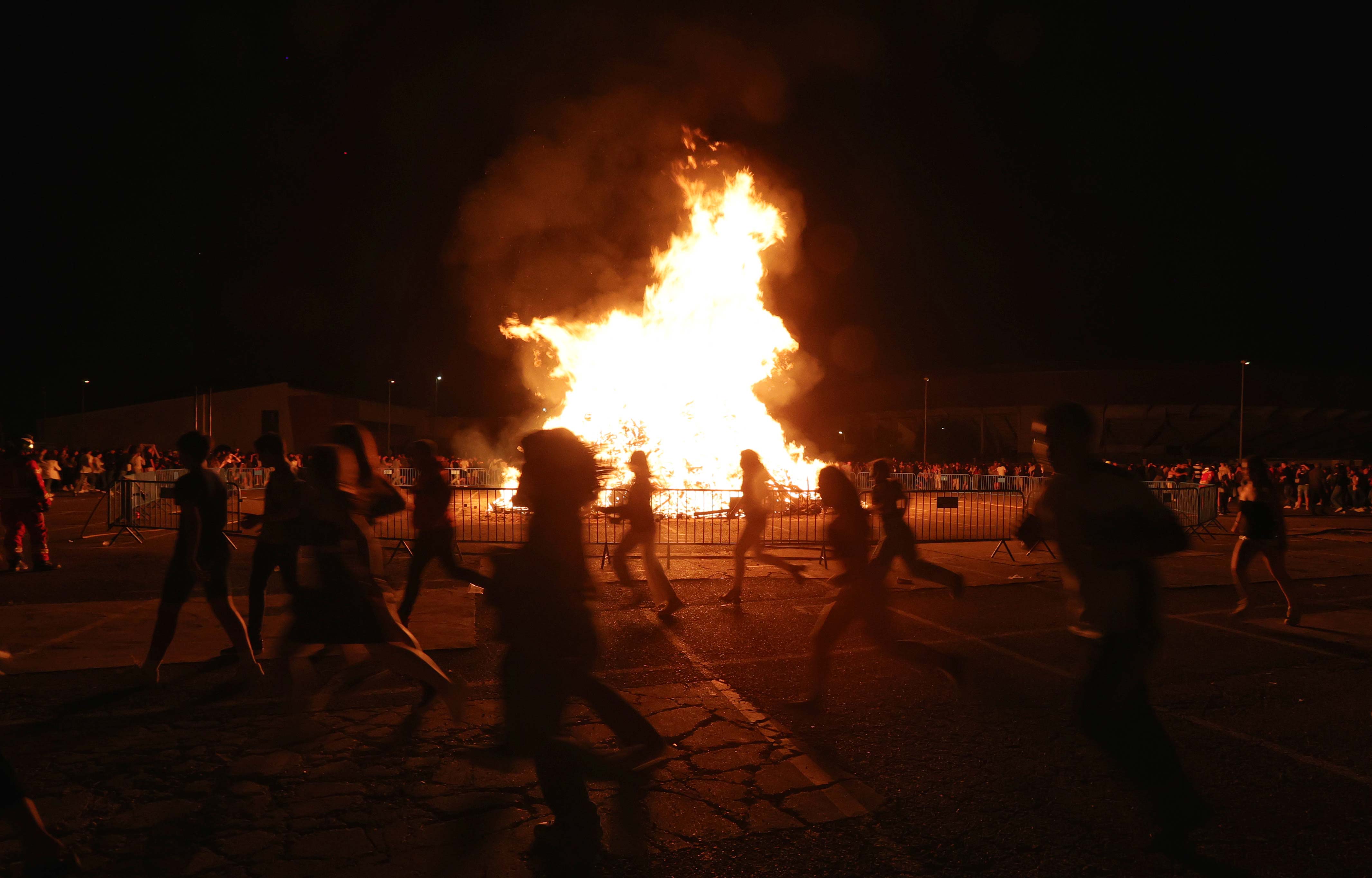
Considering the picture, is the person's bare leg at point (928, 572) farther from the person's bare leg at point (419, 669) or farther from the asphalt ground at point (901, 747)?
the person's bare leg at point (419, 669)

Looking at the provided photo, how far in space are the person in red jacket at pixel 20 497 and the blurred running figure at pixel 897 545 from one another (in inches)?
373

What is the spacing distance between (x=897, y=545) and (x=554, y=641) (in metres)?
3.06

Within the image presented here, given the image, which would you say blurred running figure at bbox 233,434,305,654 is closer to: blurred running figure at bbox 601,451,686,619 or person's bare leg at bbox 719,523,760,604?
blurred running figure at bbox 601,451,686,619

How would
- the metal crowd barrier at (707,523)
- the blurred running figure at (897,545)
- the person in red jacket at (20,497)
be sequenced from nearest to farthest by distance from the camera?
the blurred running figure at (897,545), the person in red jacket at (20,497), the metal crowd barrier at (707,523)

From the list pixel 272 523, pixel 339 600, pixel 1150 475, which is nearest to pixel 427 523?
pixel 272 523

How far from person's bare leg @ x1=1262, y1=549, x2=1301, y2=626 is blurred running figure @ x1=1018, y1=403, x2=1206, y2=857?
5467 mm

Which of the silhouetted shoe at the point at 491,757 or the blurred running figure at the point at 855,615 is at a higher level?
the blurred running figure at the point at 855,615

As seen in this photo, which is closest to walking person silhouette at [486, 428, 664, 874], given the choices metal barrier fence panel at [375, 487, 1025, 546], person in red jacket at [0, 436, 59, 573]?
metal barrier fence panel at [375, 487, 1025, 546]

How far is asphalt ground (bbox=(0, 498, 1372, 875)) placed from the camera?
3.24 meters

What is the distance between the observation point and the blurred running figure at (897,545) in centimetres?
538

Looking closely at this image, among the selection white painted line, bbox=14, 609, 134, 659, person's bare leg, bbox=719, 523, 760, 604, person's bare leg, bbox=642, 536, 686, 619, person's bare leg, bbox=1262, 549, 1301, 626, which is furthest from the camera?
person's bare leg, bbox=719, 523, 760, 604

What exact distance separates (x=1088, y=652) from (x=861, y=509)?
2096 mm

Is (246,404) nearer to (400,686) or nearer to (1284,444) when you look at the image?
(400,686)

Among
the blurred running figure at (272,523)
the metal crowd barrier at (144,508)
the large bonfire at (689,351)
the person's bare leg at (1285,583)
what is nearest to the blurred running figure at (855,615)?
the blurred running figure at (272,523)
